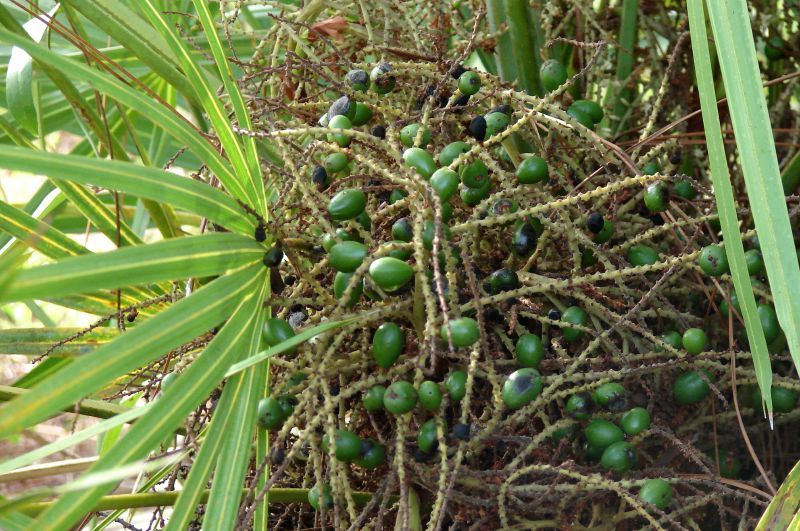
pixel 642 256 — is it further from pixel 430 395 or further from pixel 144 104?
pixel 144 104

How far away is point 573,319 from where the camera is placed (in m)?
0.77

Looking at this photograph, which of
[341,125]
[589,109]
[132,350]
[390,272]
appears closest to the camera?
[132,350]

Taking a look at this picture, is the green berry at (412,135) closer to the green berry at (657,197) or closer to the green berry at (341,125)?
the green berry at (341,125)

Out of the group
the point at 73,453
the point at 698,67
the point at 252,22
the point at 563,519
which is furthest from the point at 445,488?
the point at 73,453

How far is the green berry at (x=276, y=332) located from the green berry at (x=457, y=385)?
13 centimetres

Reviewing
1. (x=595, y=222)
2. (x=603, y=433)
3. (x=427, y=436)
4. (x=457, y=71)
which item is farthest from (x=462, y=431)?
(x=457, y=71)

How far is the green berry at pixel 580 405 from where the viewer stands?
29.0 inches

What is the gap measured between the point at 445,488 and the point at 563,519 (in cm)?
13

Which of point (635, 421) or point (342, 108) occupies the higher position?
point (342, 108)

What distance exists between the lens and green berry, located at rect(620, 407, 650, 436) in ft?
2.43

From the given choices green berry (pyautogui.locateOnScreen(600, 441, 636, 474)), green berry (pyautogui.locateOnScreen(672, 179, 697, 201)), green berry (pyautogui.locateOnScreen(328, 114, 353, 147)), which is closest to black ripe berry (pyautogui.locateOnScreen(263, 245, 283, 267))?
green berry (pyautogui.locateOnScreen(328, 114, 353, 147))

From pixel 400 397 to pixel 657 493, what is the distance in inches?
8.7

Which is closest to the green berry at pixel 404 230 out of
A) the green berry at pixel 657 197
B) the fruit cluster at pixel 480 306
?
the fruit cluster at pixel 480 306

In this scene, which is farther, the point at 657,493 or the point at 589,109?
the point at 589,109
